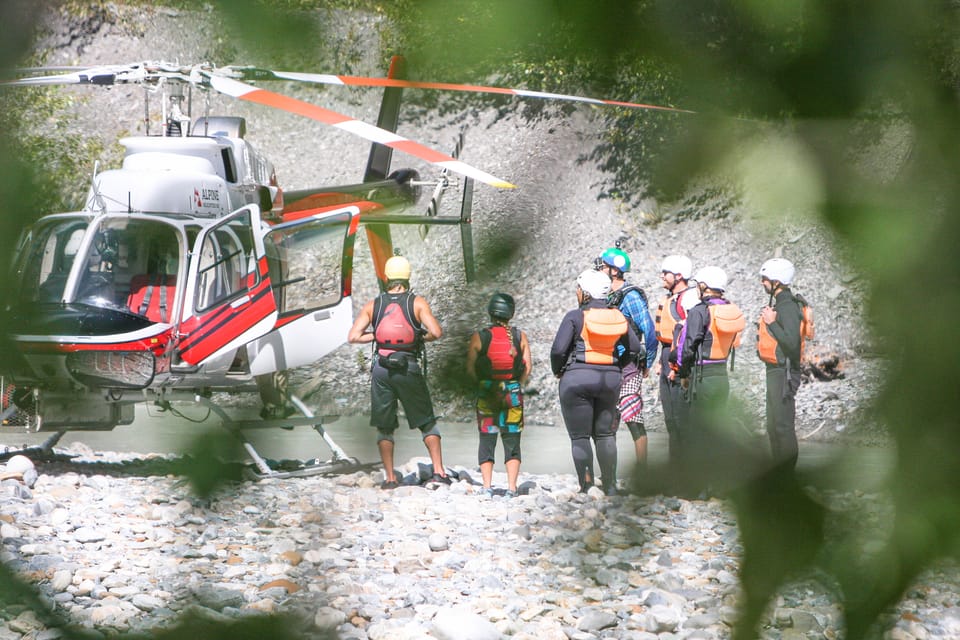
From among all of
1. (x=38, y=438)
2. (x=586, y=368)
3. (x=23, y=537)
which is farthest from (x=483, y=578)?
(x=38, y=438)

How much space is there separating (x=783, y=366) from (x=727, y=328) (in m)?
2.28

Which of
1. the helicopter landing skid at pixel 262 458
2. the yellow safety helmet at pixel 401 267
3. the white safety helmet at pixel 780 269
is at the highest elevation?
the white safety helmet at pixel 780 269

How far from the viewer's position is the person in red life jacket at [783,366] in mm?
614

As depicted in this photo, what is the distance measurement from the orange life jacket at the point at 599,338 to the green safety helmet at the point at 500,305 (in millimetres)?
4710

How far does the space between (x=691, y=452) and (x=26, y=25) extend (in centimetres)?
52

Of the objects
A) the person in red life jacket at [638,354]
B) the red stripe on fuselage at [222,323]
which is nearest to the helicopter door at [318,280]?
the person in red life jacket at [638,354]

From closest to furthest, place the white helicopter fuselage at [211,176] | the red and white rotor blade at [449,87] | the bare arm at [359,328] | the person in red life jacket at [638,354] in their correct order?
the red and white rotor blade at [449,87]
the bare arm at [359,328]
the white helicopter fuselage at [211,176]
the person in red life jacket at [638,354]

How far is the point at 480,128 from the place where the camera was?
2.27 feet

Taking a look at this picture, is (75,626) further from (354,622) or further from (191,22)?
(191,22)

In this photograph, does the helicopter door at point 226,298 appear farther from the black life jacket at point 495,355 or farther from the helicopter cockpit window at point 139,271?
the black life jacket at point 495,355

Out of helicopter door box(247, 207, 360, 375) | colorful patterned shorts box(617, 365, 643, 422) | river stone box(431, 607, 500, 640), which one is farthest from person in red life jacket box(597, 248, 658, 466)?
helicopter door box(247, 207, 360, 375)

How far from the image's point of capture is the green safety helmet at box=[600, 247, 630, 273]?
0.67 meters

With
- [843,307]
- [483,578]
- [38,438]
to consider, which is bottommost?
[38,438]

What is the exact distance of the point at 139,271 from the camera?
6000 mm
